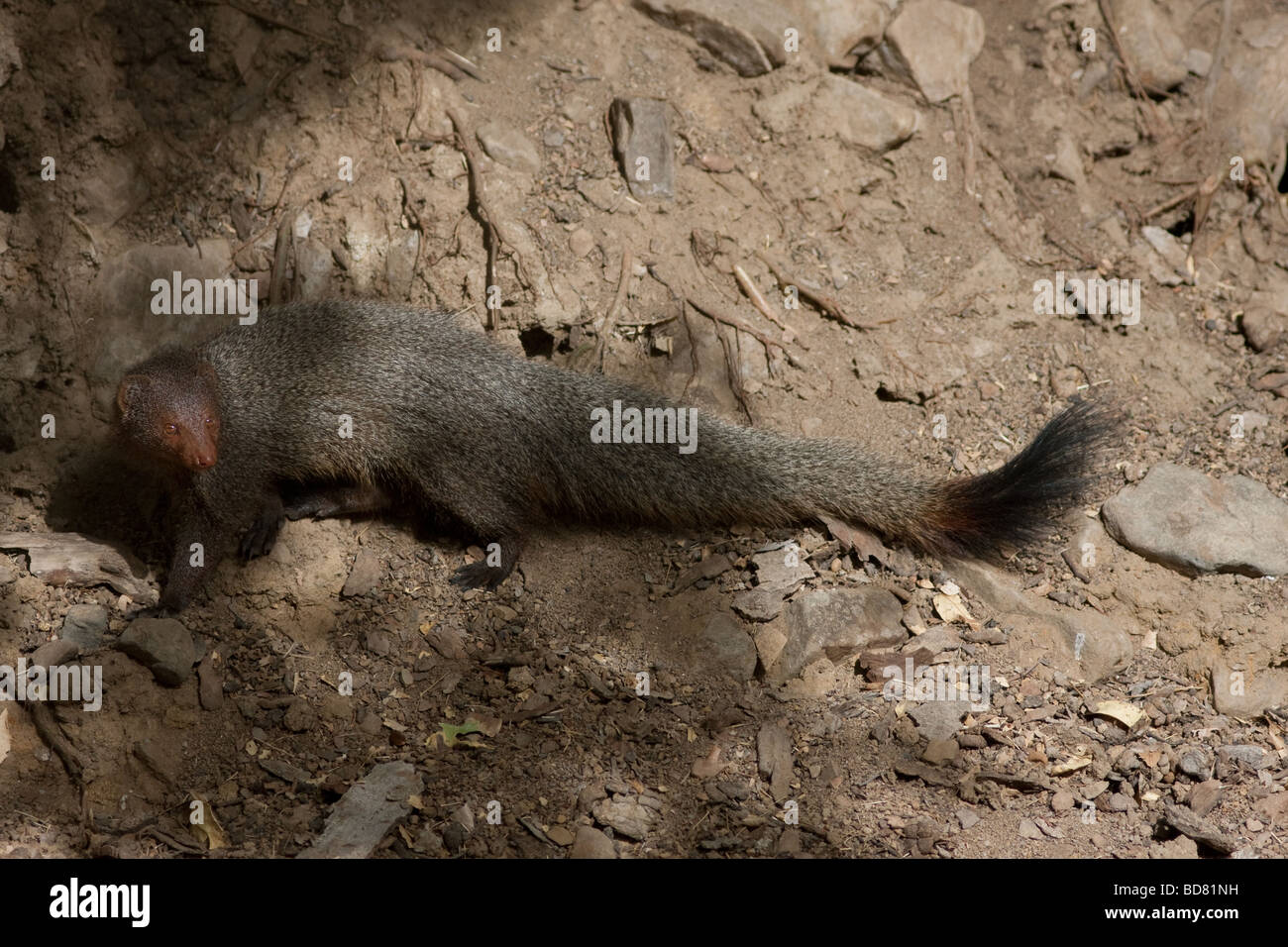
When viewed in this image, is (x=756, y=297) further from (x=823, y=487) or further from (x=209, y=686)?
(x=209, y=686)

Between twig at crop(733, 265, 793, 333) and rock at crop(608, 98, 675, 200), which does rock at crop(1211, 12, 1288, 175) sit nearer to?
twig at crop(733, 265, 793, 333)

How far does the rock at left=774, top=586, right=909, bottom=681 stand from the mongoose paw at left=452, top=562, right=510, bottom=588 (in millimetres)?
1277

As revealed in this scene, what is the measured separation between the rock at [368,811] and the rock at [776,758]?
3.73ft

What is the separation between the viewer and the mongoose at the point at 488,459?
460 cm

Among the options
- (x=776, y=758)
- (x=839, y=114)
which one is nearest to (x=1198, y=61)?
(x=839, y=114)

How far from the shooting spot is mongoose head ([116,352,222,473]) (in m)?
4.23

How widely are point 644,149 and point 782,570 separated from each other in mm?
2329

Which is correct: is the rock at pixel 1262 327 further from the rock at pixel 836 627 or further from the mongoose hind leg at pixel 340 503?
the mongoose hind leg at pixel 340 503

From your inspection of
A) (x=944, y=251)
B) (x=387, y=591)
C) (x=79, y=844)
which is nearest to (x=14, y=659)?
(x=79, y=844)

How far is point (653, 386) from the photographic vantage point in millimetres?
5172

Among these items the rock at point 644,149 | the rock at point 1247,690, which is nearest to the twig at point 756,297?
the rock at point 644,149

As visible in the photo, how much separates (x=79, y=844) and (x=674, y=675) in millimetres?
2183

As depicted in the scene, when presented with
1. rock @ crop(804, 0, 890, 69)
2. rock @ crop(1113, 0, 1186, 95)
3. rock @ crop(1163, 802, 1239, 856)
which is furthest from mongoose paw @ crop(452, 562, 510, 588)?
rock @ crop(1113, 0, 1186, 95)

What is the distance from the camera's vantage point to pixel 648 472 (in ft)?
15.4
